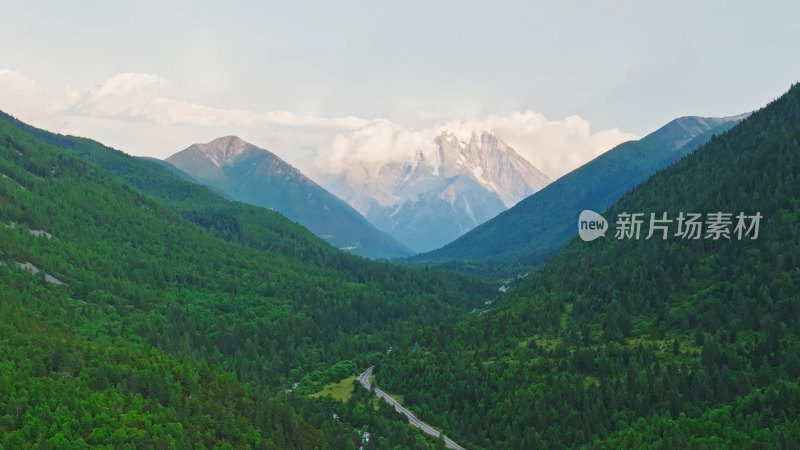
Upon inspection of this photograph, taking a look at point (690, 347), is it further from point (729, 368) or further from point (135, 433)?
point (135, 433)

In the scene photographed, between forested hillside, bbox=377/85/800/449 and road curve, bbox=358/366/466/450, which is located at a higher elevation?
forested hillside, bbox=377/85/800/449

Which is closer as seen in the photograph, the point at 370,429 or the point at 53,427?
the point at 53,427

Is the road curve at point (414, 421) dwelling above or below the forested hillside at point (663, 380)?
below

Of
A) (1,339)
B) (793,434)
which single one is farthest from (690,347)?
(1,339)

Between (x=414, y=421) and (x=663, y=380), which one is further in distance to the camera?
(x=414, y=421)

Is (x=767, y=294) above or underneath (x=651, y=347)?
above

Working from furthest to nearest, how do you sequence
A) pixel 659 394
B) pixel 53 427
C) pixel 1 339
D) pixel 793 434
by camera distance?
pixel 659 394 < pixel 1 339 < pixel 793 434 < pixel 53 427

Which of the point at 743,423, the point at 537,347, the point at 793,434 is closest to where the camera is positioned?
the point at 793,434

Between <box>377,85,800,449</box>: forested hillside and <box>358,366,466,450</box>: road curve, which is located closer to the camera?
<box>377,85,800,449</box>: forested hillside

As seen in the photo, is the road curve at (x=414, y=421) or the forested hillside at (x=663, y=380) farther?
the road curve at (x=414, y=421)

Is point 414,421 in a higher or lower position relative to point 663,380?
lower

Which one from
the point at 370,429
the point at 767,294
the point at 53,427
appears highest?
the point at 767,294
